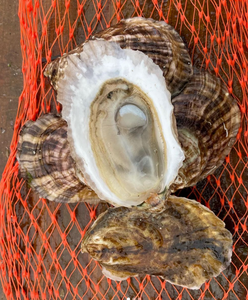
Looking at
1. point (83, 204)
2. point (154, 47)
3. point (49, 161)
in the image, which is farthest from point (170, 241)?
point (154, 47)

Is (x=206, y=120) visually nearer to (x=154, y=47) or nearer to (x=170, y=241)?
(x=154, y=47)

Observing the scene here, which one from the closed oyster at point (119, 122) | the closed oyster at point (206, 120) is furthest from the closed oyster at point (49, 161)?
→ the closed oyster at point (206, 120)

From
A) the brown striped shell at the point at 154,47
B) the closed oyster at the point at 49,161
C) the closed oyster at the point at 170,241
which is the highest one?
the brown striped shell at the point at 154,47

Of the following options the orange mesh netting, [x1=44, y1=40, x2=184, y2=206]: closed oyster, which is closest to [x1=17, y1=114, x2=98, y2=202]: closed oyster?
the orange mesh netting

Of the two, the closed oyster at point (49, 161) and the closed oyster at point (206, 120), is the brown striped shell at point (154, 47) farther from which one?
the closed oyster at point (49, 161)

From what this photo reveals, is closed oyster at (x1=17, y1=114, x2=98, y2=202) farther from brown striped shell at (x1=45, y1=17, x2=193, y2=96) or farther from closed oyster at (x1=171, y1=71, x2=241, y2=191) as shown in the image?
closed oyster at (x1=171, y1=71, x2=241, y2=191)
